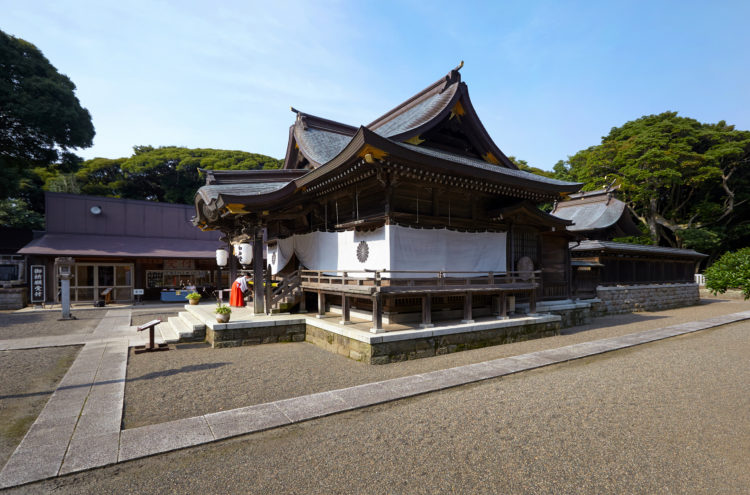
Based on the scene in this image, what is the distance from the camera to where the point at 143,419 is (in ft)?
15.9

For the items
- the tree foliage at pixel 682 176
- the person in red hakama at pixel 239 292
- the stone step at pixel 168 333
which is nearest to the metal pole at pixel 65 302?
the stone step at pixel 168 333

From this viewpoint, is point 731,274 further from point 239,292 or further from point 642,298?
point 239,292

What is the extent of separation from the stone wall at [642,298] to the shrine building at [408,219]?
3955 millimetres

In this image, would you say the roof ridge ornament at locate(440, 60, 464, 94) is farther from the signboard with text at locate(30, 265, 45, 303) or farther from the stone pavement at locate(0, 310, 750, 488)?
the signboard with text at locate(30, 265, 45, 303)

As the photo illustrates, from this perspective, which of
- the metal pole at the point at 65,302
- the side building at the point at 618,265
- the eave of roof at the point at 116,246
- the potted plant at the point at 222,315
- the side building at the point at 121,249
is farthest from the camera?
the side building at the point at 121,249

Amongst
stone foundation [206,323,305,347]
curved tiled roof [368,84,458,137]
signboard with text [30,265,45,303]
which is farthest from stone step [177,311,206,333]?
signboard with text [30,265,45,303]

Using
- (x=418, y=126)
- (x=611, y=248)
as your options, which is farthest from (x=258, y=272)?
(x=611, y=248)

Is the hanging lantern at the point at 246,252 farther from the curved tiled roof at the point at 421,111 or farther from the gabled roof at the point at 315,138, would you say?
the curved tiled roof at the point at 421,111

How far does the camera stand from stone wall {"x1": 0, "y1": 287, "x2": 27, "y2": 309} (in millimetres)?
18031

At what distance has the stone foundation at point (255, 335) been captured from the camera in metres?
9.41

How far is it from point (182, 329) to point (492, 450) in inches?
401

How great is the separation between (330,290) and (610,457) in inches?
274

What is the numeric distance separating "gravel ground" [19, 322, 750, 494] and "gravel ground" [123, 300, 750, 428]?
1369 mm

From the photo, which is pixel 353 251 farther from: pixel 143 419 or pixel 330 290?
pixel 143 419
